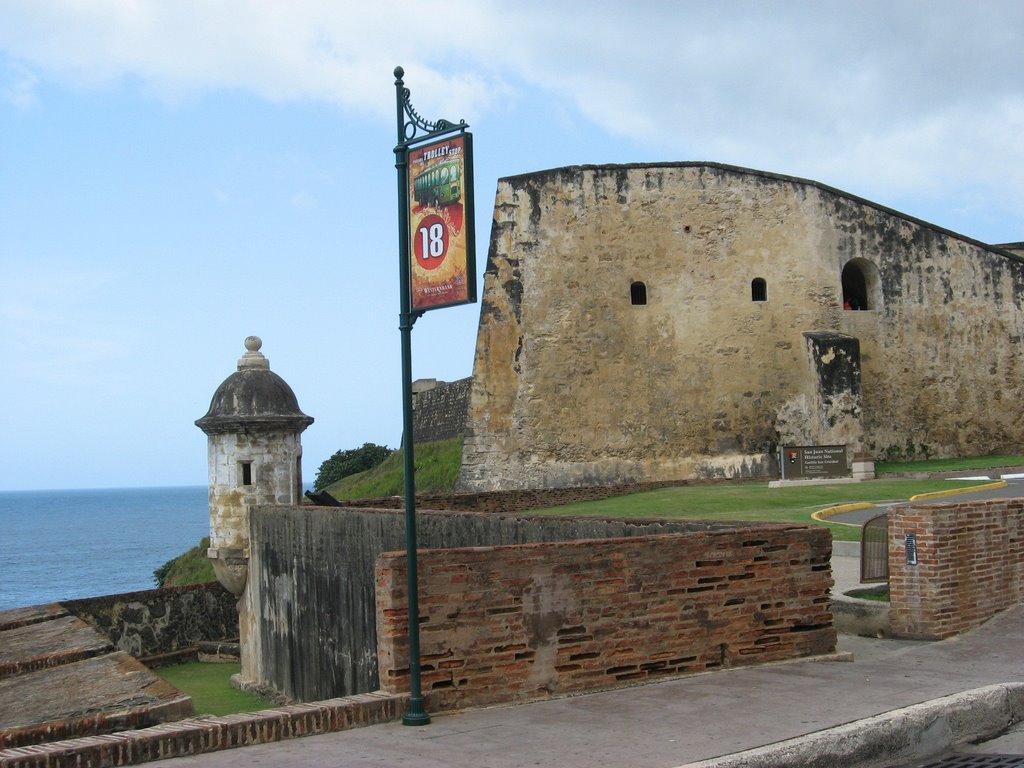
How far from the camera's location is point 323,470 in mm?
60500

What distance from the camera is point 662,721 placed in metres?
7.49

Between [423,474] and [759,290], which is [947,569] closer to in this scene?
[759,290]

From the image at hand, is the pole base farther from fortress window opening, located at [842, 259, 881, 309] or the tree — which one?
the tree

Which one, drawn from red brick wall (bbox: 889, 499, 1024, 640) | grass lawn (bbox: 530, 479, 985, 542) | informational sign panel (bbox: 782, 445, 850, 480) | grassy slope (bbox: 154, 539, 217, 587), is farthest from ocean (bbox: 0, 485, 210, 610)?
red brick wall (bbox: 889, 499, 1024, 640)

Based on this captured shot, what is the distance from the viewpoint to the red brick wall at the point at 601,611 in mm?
8086

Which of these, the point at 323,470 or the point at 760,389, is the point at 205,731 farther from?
the point at 323,470

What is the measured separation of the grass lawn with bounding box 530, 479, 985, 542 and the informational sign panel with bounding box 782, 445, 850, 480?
0.68m

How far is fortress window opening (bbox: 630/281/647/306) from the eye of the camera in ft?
101

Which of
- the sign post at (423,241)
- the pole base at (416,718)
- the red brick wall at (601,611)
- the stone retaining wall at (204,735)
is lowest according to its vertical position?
the pole base at (416,718)

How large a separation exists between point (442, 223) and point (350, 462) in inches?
2023

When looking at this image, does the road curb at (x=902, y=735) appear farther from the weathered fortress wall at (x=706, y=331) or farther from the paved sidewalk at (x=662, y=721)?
the weathered fortress wall at (x=706, y=331)

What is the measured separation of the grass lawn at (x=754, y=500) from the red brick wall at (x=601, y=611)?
839cm

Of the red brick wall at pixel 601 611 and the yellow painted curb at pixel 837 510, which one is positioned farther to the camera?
the yellow painted curb at pixel 837 510

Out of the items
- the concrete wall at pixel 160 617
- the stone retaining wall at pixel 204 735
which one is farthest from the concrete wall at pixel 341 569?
the concrete wall at pixel 160 617
